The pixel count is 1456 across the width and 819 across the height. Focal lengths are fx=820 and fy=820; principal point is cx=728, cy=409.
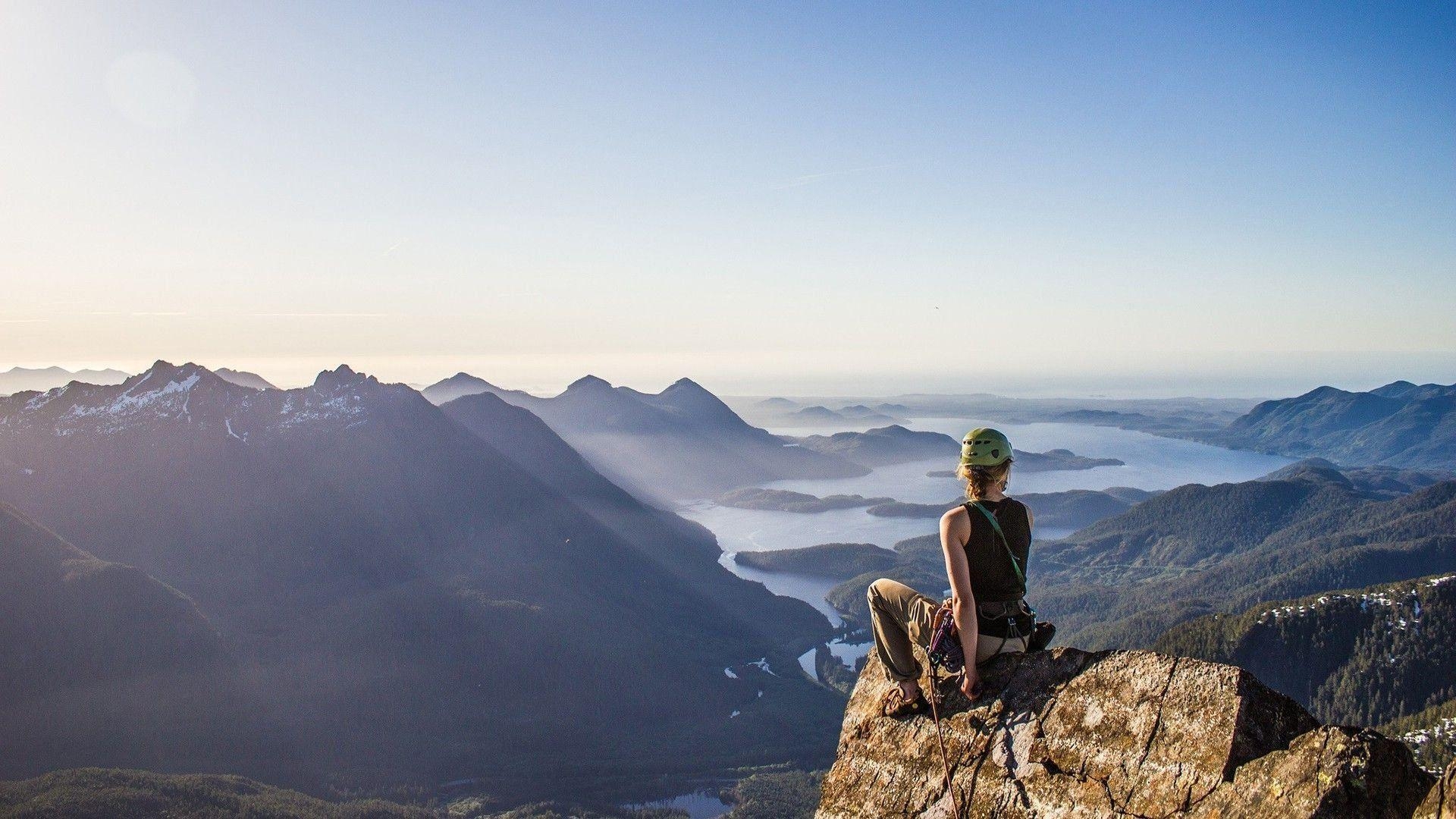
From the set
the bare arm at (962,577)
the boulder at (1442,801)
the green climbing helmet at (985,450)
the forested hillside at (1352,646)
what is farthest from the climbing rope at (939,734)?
the forested hillside at (1352,646)

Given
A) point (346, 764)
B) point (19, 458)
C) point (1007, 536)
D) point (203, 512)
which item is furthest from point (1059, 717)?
point (19, 458)

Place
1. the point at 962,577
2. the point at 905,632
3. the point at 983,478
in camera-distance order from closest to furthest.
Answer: the point at 962,577
the point at 983,478
the point at 905,632

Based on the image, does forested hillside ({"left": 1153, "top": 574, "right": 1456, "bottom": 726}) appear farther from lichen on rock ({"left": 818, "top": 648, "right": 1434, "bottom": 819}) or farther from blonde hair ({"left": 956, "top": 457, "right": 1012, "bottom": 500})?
blonde hair ({"left": 956, "top": 457, "right": 1012, "bottom": 500})

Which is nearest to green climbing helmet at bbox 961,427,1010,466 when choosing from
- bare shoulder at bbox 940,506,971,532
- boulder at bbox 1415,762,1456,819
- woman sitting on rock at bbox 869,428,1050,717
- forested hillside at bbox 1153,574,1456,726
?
woman sitting on rock at bbox 869,428,1050,717

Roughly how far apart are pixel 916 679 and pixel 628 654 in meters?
185

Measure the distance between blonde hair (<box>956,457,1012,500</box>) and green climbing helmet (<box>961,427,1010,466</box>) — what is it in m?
0.05

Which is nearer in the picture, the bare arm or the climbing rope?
the climbing rope

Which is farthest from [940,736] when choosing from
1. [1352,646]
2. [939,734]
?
[1352,646]

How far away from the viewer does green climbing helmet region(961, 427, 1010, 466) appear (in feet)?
28.7

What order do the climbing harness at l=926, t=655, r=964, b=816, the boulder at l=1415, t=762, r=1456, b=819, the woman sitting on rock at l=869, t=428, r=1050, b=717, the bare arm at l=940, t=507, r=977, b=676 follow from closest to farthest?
the boulder at l=1415, t=762, r=1456, b=819 → the climbing harness at l=926, t=655, r=964, b=816 → the bare arm at l=940, t=507, r=977, b=676 → the woman sitting on rock at l=869, t=428, r=1050, b=717

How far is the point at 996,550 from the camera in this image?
871 cm

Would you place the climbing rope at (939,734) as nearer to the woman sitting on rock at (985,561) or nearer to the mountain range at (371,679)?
the woman sitting on rock at (985,561)

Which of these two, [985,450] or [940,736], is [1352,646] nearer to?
[940,736]

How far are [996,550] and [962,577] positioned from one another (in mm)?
580
